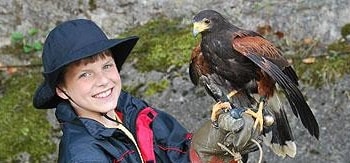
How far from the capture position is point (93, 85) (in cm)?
282

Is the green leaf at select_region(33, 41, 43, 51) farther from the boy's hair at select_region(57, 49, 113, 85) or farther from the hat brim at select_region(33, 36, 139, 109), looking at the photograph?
the boy's hair at select_region(57, 49, 113, 85)

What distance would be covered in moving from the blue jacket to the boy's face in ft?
0.21

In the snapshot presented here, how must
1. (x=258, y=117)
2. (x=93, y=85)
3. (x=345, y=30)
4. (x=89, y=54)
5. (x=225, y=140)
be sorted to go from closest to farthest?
(x=89, y=54), (x=93, y=85), (x=225, y=140), (x=258, y=117), (x=345, y=30)

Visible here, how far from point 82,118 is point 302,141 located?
203cm

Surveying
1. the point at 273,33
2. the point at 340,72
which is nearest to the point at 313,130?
the point at 340,72

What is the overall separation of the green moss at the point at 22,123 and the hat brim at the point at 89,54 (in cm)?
175

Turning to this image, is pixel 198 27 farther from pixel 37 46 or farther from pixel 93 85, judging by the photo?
pixel 37 46

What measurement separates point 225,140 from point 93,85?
0.61 meters

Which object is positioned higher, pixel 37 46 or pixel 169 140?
pixel 169 140

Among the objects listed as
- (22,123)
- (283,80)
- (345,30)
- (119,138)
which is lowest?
(22,123)

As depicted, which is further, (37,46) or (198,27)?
(37,46)

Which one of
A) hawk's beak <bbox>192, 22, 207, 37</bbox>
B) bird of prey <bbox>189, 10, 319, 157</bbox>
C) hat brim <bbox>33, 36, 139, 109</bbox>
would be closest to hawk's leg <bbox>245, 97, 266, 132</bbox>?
bird of prey <bbox>189, 10, 319, 157</bbox>

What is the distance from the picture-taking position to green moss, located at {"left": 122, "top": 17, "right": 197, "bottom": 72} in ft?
16.8

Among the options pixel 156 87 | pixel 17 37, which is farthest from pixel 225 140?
pixel 17 37
